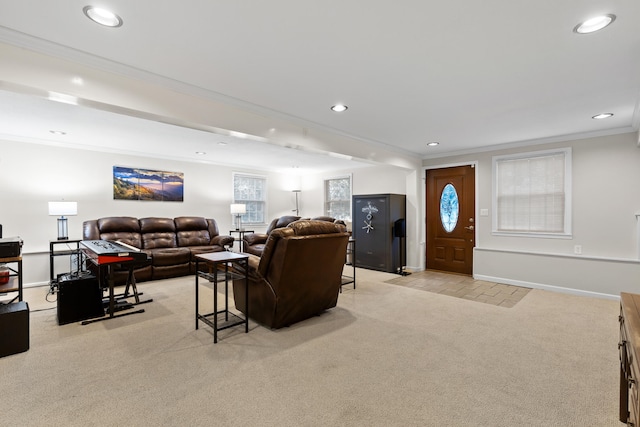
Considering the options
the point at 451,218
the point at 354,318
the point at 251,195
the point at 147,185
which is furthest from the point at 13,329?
the point at 451,218

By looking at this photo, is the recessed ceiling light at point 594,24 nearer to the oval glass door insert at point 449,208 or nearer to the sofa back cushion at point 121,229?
the oval glass door insert at point 449,208

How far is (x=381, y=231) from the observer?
594cm

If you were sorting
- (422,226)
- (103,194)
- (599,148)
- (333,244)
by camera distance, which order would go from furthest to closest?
(422,226) → (103,194) → (599,148) → (333,244)

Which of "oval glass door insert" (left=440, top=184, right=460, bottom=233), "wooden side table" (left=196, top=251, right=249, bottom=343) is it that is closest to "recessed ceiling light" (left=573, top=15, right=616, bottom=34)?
"wooden side table" (left=196, top=251, right=249, bottom=343)

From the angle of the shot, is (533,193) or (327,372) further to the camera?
(533,193)

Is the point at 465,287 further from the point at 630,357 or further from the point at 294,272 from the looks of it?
the point at 630,357

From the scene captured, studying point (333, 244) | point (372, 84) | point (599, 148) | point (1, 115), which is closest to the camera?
point (372, 84)

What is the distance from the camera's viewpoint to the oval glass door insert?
574 centimetres

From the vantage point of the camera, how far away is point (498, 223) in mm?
5195

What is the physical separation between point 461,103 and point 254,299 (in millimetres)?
3011

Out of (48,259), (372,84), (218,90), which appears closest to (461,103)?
(372,84)

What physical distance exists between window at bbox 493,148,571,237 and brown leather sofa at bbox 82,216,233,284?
5083mm

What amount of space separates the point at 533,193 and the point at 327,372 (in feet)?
14.8

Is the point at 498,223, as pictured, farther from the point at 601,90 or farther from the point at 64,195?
the point at 64,195
